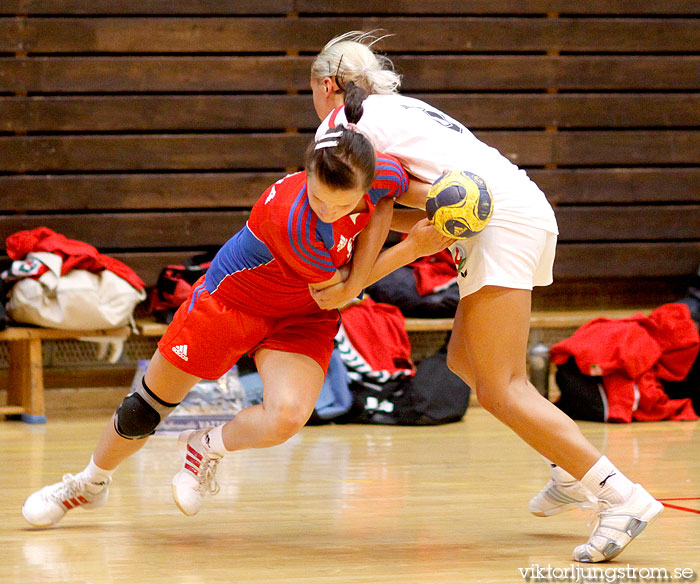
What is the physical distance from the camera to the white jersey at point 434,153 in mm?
2303

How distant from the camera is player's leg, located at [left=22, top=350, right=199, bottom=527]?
2459 mm

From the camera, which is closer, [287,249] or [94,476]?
[287,249]

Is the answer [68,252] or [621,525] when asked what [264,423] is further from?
[68,252]

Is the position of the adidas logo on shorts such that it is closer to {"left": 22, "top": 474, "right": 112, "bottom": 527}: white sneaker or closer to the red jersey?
→ the red jersey

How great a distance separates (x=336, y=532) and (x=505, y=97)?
3.28 meters

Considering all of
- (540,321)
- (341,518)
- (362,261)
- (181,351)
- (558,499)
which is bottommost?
(540,321)

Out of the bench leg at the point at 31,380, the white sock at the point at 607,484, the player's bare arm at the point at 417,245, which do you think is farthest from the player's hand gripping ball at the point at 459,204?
the bench leg at the point at 31,380

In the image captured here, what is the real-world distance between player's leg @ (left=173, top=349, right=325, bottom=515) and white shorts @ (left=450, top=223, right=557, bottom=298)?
46cm

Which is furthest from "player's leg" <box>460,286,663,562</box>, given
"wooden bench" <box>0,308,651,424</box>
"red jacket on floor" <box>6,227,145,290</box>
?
"red jacket on floor" <box>6,227,145,290</box>

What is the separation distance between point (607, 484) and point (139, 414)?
1.16 meters

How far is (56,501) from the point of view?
256cm

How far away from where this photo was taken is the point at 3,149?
4812mm

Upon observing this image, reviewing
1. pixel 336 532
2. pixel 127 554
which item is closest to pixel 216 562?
pixel 127 554

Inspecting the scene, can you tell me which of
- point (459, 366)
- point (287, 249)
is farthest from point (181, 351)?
point (459, 366)
